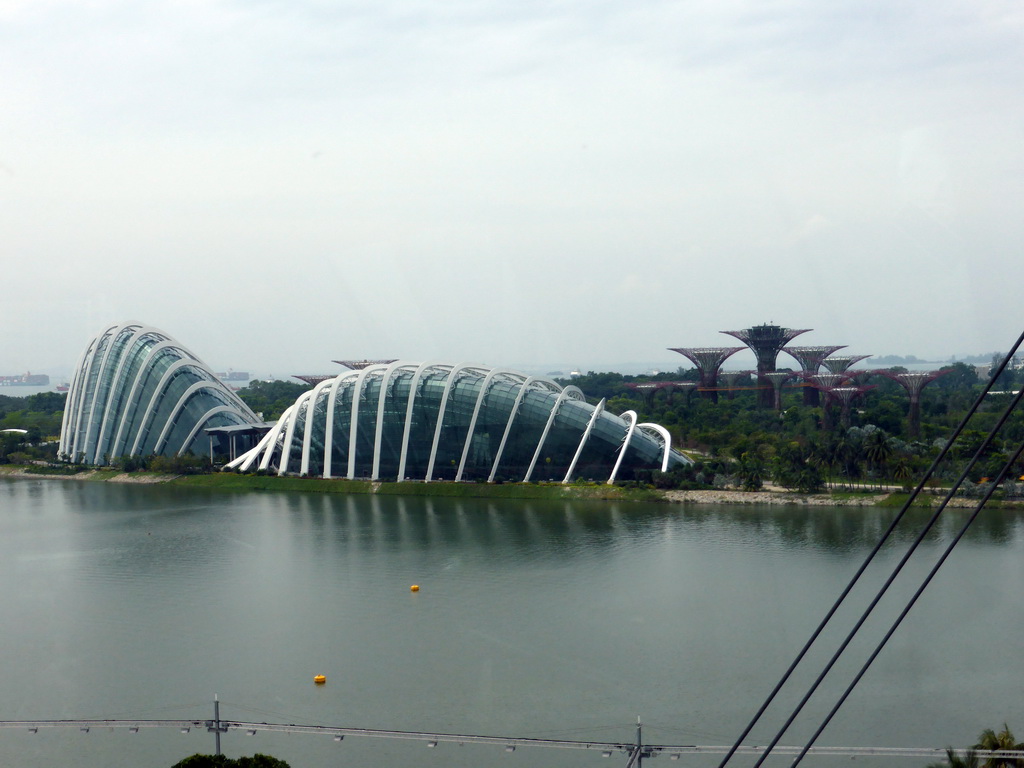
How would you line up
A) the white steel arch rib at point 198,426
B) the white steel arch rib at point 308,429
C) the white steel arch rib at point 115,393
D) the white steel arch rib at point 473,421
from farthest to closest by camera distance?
the white steel arch rib at point 115,393
the white steel arch rib at point 198,426
the white steel arch rib at point 308,429
the white steel arch rib at point 473,421

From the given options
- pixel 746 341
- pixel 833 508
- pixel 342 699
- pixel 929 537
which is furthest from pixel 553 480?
pixel 746 341

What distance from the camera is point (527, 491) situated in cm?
2750

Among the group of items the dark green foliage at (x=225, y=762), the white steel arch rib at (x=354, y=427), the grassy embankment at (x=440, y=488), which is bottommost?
the grassy embankment at (x=440, y=488)

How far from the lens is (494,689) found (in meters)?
11.7

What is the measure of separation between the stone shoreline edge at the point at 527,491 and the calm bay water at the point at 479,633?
2.07 m

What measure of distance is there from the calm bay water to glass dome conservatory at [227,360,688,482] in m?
5.67

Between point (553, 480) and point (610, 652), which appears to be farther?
point (553, 480)

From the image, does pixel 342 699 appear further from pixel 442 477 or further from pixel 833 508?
pixel 442 477

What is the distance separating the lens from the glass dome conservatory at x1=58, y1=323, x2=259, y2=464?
35.8 metres

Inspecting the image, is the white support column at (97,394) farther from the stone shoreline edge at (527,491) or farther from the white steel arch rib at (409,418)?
the white steel arch rib at (409,418)

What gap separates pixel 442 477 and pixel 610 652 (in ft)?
55.4

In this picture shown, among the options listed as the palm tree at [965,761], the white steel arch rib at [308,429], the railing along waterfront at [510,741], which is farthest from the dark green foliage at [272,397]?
the palm tree at [965,761]

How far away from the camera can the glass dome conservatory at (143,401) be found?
3575cm

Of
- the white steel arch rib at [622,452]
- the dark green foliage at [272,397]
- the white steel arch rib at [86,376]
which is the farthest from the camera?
the dark green foliage at [272,397]
